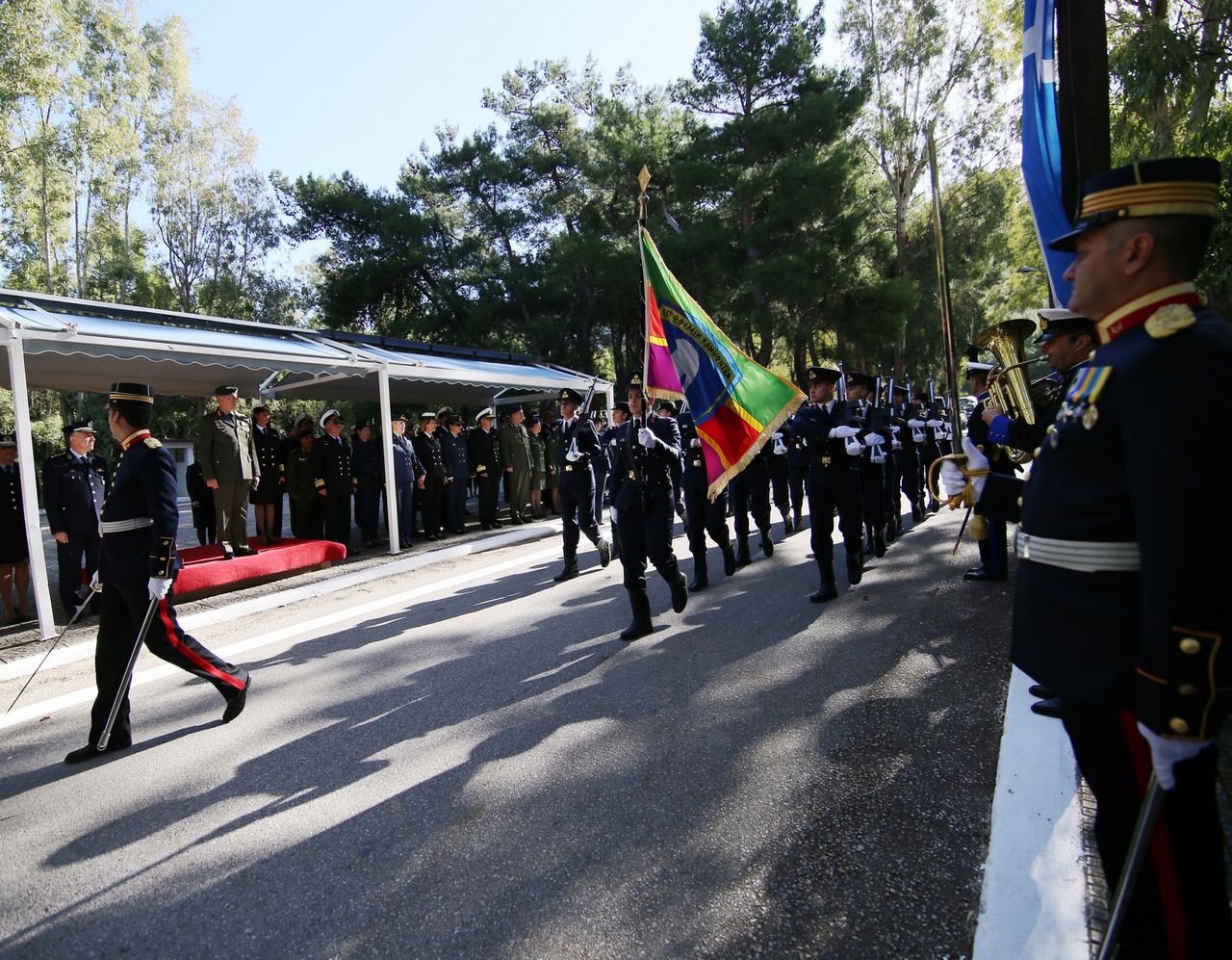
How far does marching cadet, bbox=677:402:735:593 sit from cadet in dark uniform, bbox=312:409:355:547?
17.5 feet

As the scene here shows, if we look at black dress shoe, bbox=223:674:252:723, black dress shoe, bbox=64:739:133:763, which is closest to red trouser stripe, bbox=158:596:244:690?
black dress shoe, bbox=223:674:252:723

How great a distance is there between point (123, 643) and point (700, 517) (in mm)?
4879

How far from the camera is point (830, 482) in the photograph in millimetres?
6641

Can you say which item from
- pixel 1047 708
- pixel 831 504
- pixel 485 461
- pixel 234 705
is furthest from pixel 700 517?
pixel 485 461

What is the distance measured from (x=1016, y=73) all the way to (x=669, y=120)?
1351cm

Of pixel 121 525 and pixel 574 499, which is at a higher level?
pixel 121 525

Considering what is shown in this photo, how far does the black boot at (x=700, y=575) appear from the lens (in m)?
7.27

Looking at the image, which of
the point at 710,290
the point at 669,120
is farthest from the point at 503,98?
the point at 710,290

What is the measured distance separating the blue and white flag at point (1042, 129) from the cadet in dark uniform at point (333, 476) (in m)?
8.84

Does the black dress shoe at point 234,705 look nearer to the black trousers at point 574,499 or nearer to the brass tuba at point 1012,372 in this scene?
the black trousers at point 574,499

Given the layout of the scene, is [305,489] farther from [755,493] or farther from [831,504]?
[831,504]

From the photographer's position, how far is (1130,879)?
1.65 m

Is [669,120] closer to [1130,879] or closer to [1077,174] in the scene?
[1077,174]

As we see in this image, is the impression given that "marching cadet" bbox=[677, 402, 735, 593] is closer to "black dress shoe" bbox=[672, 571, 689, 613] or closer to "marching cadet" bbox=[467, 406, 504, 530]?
"black dress shoe" bbox=[672, 571, 689, 613]
